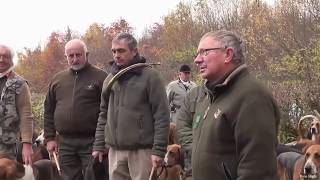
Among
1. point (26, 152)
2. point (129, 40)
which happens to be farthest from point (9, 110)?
point (129, 40)

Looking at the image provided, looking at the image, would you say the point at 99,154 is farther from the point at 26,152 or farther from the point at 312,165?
the point at 312,165

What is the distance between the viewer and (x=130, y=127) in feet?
19.9

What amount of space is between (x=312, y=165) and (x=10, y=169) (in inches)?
149

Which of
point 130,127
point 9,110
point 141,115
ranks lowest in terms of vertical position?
point 130,127

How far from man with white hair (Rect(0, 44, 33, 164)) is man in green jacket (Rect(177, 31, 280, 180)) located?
316 centimetres

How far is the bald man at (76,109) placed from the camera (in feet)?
22.7

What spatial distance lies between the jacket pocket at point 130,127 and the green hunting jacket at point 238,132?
224cm

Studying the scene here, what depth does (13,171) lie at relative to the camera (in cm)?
653

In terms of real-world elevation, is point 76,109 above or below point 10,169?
above

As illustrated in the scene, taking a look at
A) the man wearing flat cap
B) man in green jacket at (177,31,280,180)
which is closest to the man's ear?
man in green jacket at (177,31,280,180)

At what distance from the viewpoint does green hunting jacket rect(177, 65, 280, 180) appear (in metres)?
3.40

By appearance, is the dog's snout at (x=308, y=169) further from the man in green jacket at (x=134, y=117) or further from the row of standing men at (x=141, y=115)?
the man in green jacket at (x=134, y=117)

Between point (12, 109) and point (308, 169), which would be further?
point (308, 169)

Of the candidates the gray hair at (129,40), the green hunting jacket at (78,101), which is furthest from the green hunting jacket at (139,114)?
the green hunting jacket at (78,101)
